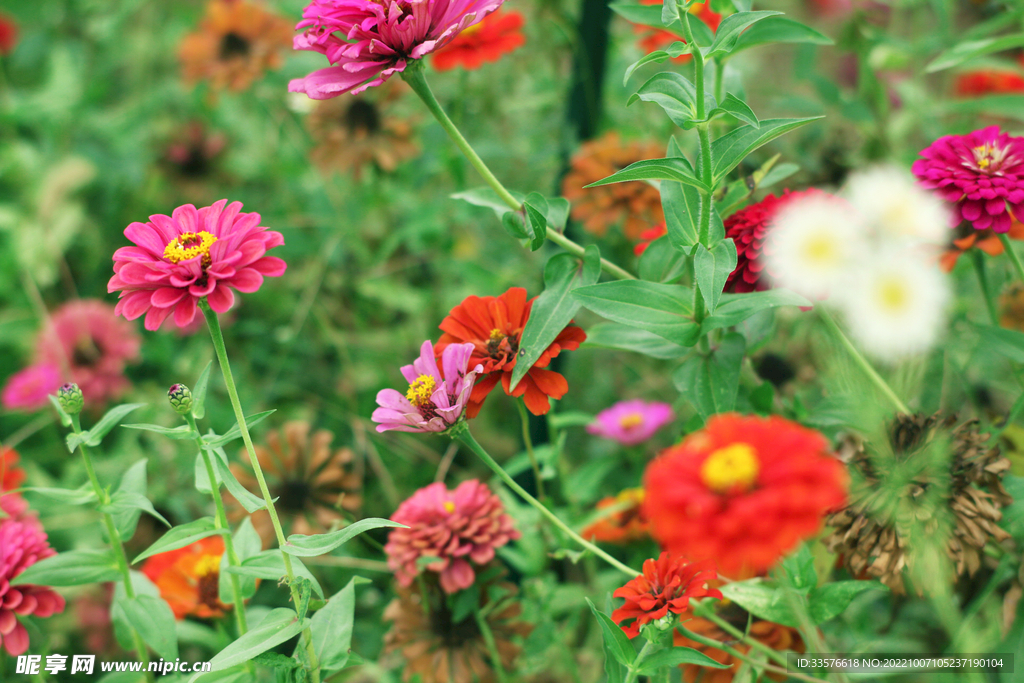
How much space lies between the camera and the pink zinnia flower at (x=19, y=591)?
0.58m

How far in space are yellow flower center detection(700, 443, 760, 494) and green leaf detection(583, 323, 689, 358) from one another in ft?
0.90

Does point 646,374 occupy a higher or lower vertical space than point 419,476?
higher

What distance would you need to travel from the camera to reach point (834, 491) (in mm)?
321

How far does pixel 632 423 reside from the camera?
2.94ft

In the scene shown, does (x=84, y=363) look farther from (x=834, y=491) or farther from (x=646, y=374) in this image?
(x=834, y=491)

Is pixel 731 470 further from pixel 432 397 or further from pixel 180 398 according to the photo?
pixel 180 398

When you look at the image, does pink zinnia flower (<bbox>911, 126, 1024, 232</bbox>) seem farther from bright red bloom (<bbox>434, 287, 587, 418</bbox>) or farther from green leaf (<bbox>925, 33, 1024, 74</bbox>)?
bright red bloom (<bbox>434, 287, 587, 418</bbox>)

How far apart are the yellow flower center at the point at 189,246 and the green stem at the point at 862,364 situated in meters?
0.49

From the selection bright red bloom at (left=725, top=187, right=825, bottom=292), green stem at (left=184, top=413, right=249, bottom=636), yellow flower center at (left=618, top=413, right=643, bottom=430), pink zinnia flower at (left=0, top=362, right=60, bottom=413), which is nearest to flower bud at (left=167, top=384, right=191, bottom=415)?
green stem at (left=184, top=413, right=249, bottom=636)

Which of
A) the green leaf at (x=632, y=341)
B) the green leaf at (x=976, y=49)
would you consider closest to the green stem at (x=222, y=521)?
the green leaf at (x=632, y=341)

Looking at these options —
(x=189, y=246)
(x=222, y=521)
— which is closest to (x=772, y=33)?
(x=189, y=246)

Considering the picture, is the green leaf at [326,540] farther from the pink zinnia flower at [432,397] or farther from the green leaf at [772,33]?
the green leaf at [772,33]

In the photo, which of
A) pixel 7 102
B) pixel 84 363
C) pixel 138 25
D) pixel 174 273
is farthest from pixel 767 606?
pixel 138 25

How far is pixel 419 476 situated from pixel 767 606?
0.65 meters
